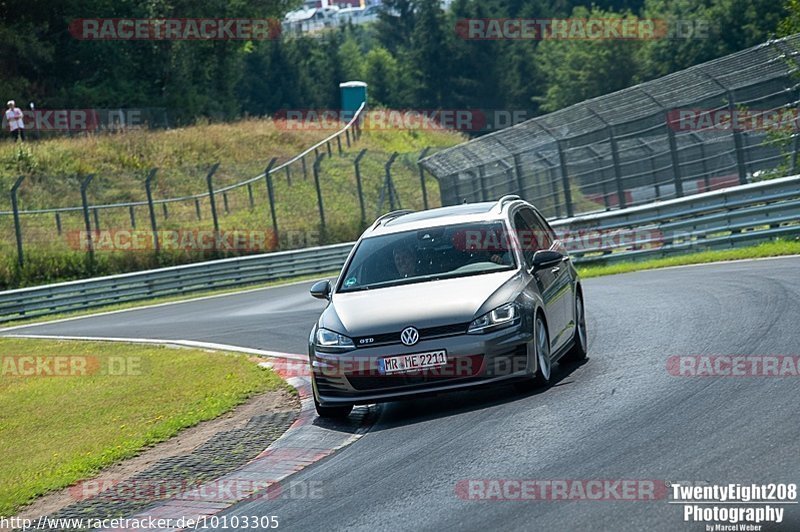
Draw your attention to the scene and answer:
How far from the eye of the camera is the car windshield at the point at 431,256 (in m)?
10.4

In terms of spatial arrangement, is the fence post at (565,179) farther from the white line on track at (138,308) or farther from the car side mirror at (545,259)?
the car side mirror at (545,259)

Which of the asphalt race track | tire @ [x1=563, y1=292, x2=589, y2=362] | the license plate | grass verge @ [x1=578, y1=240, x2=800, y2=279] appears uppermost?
grass verge @ [x1=578, y1=240, x2=800, y2=279]

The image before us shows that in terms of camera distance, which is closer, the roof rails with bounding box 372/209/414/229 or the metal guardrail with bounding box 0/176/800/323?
the roof rails with bounding box 372/209/414/229

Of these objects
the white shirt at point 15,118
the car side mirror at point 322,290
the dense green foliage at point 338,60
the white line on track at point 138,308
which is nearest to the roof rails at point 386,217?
the car side mirror at point 322,290

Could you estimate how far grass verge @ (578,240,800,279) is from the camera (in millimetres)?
19344

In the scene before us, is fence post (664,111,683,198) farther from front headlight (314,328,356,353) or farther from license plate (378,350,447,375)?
license plate (378,350,447,375)

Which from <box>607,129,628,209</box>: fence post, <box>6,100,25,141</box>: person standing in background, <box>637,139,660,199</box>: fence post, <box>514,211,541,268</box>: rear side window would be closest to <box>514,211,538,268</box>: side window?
<box>514,211,541,268</box>: rear side window

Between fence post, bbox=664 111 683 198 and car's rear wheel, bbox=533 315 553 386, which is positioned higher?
fence post, bbox=664 111 683 198

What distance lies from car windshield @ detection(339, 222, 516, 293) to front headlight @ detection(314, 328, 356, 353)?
789 millimetres

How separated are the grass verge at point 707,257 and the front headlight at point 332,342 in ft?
36.7

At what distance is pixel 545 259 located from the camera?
1039cm

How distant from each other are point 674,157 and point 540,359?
15078 mm

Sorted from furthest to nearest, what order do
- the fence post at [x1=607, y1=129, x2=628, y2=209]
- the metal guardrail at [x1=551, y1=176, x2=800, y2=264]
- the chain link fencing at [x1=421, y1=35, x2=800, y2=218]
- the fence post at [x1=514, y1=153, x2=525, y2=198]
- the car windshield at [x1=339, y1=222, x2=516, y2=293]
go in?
the fence post at [x1=514, y1=153, x2=525, y2=198], the fence post at [x1=607, y1=129, x2=628, y2=209], the chain link fencing at [x1=421, y1=35, x2=800, y2=218], the metal guardrail at [x1=551, y1=176, x2=800, y2=264], the car windshield at [x1=339, y1=222, x2=516, y2=293]

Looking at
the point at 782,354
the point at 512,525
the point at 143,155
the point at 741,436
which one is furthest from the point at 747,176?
the point at 143,155
